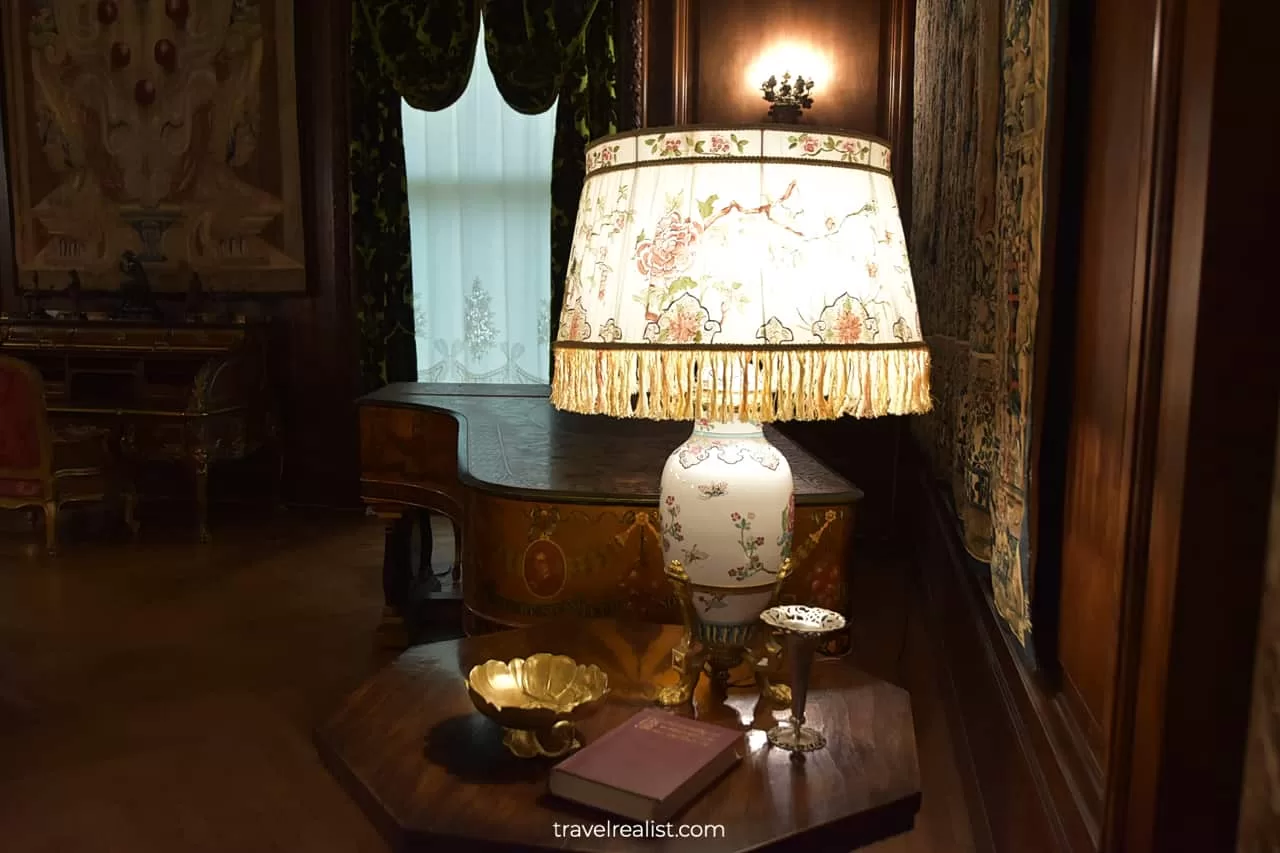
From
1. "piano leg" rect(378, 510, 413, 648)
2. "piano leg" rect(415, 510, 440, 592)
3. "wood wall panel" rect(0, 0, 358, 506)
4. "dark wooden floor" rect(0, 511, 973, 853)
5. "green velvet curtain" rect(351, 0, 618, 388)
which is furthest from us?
"wood wall panel" rect(0, 0, 358, 506)

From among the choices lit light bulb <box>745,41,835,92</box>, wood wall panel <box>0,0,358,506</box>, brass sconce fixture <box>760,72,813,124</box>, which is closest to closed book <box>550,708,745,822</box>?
brass sconce fixture <box>760,72,813,124</box>

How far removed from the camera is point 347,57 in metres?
4.46

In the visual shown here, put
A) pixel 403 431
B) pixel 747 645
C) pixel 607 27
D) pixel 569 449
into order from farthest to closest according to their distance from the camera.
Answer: pixel 607 27
pixel 403 431
pixel 569 449
pixel 747 645

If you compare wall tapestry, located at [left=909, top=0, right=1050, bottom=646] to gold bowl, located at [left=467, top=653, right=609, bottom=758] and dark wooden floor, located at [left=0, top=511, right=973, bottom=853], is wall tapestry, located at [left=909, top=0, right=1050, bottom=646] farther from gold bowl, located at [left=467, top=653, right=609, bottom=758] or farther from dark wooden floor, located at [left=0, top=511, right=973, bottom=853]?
dark wooden floor, located at [left=0, top=511, right=973, bottom=853]

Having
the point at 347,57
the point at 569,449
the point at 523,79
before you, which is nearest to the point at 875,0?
the point at 523,79

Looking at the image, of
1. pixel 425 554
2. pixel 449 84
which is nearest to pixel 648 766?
pixel 425 554

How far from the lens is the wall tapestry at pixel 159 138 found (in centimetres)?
457

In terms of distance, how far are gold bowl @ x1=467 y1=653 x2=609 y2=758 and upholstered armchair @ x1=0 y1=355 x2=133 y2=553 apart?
3.49 meters

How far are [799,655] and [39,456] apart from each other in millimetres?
3891

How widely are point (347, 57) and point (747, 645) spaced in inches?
162

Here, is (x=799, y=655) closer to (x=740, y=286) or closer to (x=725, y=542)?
(x=725, y=542)

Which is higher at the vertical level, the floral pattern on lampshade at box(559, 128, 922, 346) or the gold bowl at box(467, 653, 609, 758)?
the floral pattern on lampshade at box(559, 128, 922, 346)

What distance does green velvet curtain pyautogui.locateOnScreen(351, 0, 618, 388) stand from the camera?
4.30 metres

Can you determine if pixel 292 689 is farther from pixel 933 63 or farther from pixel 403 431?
pixel 933 63
